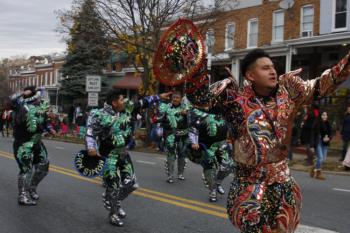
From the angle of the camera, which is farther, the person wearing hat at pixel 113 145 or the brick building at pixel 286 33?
the brick building at pixel 286 33

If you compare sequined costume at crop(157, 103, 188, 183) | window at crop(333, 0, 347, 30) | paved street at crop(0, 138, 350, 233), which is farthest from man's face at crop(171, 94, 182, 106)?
window at crop(333, 0, 347, 30)

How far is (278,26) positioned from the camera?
82.9 feet

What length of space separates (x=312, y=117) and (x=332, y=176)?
168 cm

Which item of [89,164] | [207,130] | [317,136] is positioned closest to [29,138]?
[89,164]

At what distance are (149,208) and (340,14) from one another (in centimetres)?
1763

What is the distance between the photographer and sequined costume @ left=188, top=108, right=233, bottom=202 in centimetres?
852

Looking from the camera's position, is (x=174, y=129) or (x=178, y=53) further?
(x=174, y=129)

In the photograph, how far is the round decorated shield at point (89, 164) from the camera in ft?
22.6

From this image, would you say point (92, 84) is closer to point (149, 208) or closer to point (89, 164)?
point (149, 208)

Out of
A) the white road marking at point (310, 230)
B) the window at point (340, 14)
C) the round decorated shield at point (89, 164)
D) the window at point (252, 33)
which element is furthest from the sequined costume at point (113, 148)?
the window at point (252, 33)

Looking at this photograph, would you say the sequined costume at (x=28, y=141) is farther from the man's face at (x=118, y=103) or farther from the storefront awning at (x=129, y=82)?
the storefront awning at (x=129, y=82)

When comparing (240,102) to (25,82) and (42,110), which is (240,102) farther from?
(25,82)

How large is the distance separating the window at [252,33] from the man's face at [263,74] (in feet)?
77.3

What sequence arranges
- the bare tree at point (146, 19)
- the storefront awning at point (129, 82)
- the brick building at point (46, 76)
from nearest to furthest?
the bare tree at point (146, 19) < the storefront awning at point (129, 82) < the brick building at point (46, 76)
